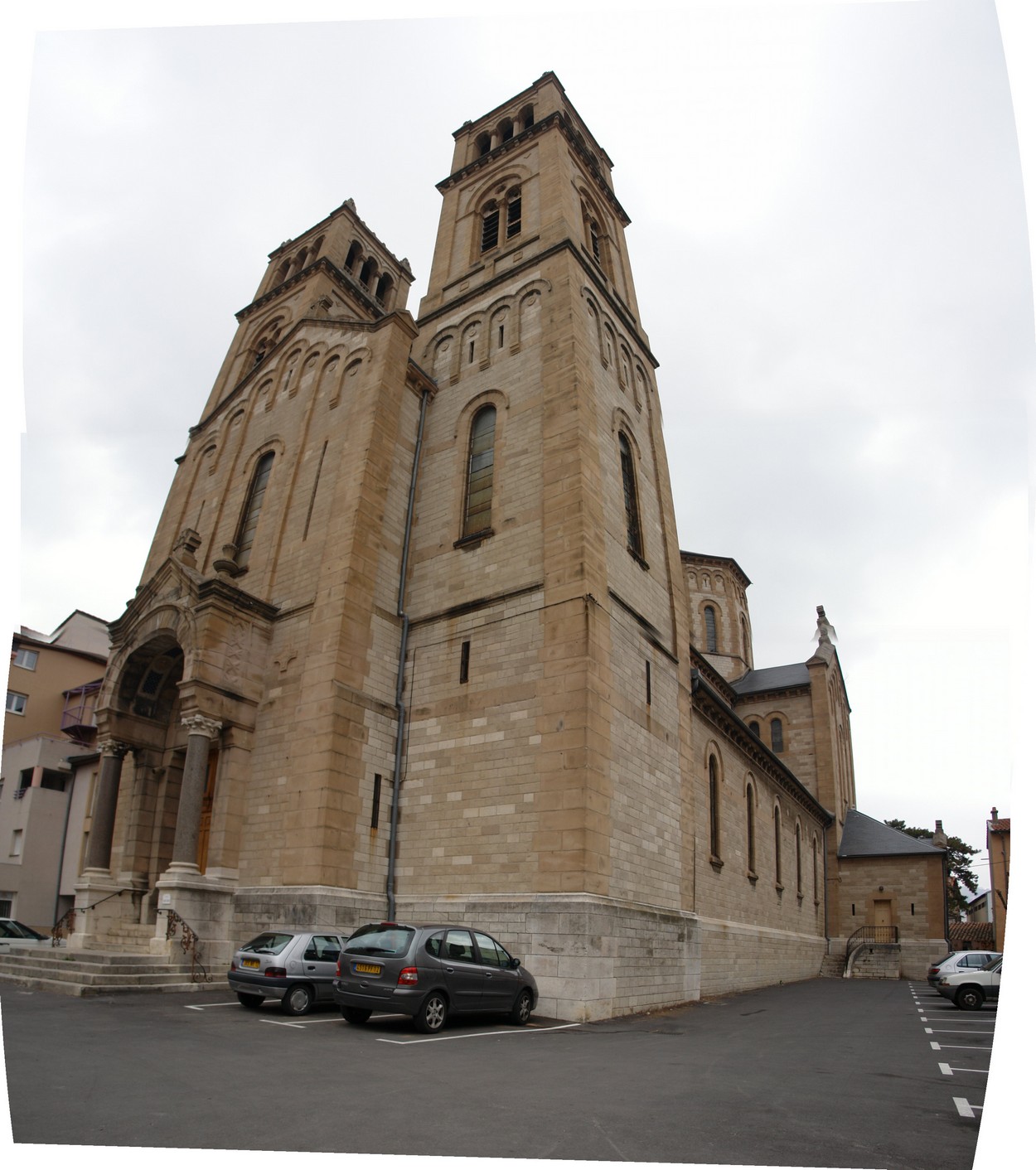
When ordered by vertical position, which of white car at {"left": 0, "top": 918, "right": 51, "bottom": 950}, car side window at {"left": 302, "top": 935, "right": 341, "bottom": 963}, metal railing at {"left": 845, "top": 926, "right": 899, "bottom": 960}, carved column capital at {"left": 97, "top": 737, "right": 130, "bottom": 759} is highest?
carved column capital at {"left": 97, "top": 737, "right": 130, "bottom": 759}

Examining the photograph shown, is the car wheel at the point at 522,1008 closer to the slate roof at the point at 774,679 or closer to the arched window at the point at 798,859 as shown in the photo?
the arched window at the point at 798,859

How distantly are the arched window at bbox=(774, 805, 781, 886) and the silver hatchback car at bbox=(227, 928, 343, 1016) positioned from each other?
71.6 ft

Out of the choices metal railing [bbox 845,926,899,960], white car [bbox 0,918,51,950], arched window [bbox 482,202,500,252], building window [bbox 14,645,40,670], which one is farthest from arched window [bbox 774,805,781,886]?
building window [bbox 14,645,40,670]

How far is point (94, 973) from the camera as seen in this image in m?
14.1

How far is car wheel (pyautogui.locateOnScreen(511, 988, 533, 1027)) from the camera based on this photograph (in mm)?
12523

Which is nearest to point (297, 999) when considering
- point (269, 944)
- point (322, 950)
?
point (322, 950)

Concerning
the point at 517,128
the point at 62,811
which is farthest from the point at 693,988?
the point at 517,128

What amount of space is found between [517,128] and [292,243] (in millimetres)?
10728

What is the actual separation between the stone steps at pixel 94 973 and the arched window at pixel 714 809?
1380cm

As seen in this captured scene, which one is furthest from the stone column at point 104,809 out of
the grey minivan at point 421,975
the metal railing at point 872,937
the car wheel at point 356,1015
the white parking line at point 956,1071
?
the metal railing at point 872,937

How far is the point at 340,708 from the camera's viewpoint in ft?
54.8

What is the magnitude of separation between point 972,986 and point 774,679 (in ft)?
89.5

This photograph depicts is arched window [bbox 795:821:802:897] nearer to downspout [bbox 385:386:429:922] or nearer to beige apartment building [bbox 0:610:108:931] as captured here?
downspout [bbox 385:386:429:922]

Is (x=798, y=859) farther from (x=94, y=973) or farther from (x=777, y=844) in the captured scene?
(x=94, y=973)
